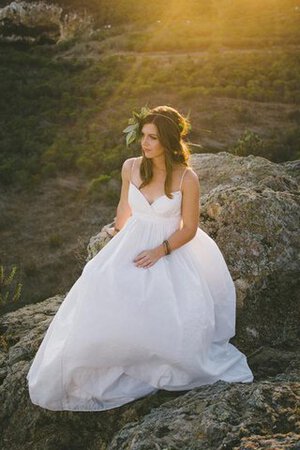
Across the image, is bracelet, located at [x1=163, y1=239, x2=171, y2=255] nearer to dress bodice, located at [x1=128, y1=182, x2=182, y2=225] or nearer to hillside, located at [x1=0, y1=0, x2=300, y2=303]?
dress bodice, located at [x1=128, y1=182, x2=182, y2=225]

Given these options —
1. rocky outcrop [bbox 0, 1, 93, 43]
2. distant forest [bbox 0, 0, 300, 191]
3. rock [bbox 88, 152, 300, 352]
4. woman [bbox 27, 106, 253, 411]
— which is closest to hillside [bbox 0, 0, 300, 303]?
distant forest [bbox 0, 0, 300, 191]

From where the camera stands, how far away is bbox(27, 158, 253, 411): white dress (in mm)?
2719

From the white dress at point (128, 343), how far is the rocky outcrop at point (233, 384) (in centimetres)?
13

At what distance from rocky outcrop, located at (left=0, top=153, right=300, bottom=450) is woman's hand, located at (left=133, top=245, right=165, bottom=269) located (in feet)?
2.33

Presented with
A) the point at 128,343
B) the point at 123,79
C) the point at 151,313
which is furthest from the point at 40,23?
the point at 128,343

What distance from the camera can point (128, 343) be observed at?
2.71 meters

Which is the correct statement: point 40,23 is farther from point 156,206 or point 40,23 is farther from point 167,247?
point 167,247

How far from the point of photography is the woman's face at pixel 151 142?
3226mm

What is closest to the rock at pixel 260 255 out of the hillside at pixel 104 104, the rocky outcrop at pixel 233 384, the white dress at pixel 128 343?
the rocky outcrop at pixel 233 384

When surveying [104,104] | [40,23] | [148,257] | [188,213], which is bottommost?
[104,104]

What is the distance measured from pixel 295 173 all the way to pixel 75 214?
6.83 m

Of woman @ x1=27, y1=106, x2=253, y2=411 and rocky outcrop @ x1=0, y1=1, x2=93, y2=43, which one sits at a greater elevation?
rocky outcrop @ x1=0, y1=1, x2=93, y2=43

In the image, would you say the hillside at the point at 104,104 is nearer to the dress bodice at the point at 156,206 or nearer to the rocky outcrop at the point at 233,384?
the rocky outcrop at the point at 233,384

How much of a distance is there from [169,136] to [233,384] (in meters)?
1.73
